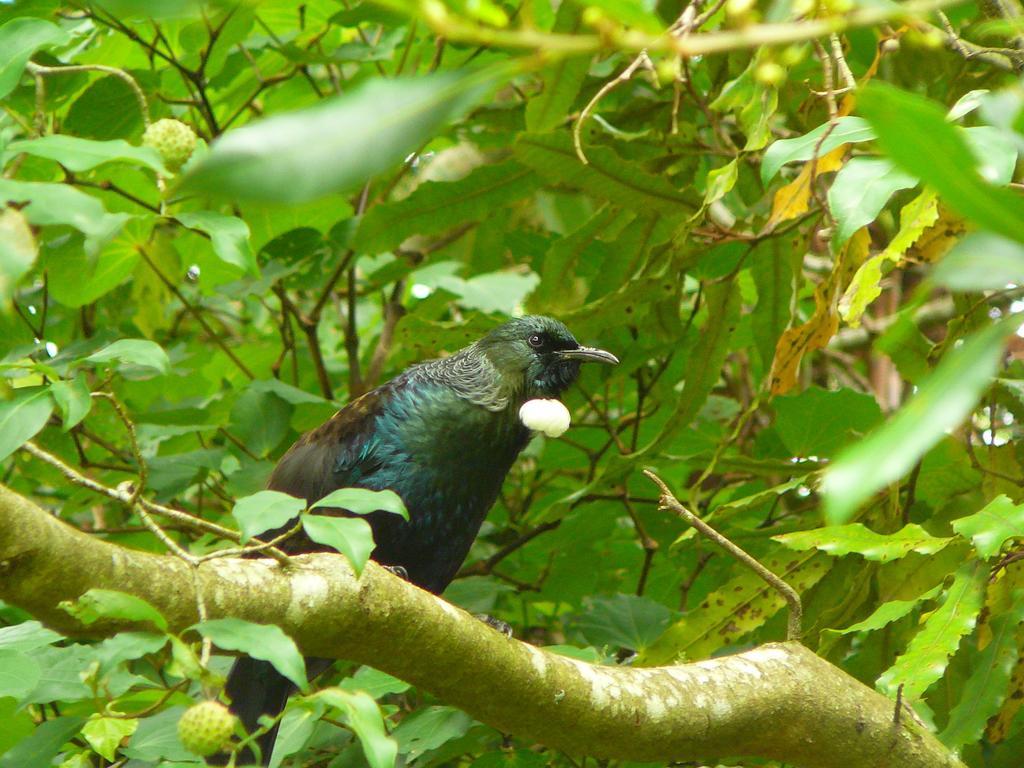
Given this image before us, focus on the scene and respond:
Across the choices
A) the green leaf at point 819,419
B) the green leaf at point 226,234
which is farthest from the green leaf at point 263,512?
the green leaf at point 819,419

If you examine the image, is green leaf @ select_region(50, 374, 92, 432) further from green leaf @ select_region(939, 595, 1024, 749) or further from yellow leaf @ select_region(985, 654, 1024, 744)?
yellow leaf @ select_region(985, 654, 1024, 744)

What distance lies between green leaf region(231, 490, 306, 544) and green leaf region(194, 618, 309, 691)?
0.14 metres

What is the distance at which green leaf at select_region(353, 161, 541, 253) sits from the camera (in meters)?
3.60

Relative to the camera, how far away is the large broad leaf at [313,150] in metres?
0.85

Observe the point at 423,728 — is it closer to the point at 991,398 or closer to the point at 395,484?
the point at 395,484

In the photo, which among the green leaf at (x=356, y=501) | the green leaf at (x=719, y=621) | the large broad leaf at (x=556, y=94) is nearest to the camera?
the green leaf at (x=356, y=501)

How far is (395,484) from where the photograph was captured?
3.61 meters

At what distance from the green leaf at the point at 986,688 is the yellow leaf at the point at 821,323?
78cm

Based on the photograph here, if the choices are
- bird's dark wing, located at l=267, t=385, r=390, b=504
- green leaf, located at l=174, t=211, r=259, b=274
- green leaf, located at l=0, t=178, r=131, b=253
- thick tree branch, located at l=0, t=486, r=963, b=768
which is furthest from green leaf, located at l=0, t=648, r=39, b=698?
bird's dark wing, located at l=267, t=385, r=390, b=504

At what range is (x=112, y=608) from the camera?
1.58m

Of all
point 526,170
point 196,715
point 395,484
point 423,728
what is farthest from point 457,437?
point 196,715

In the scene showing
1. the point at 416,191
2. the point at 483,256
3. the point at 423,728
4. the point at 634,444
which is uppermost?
the point at 416,191

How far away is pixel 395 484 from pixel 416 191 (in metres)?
0.88

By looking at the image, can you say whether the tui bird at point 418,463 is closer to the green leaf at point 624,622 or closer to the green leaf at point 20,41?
the green leaf at point 624,622
